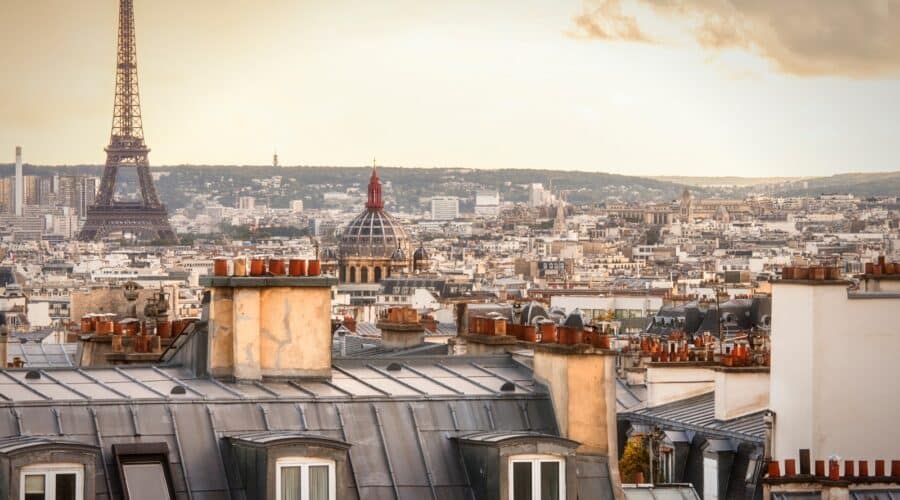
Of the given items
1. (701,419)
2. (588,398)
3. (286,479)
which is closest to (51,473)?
(286,479)

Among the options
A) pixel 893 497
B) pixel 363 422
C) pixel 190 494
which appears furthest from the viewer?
pixel 893 497

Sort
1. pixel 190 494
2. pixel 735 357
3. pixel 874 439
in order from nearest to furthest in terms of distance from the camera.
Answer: pixel 190 494 < pixel 874 439 < pixel 735 357

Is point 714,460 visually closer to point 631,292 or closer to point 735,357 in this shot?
point 735,357

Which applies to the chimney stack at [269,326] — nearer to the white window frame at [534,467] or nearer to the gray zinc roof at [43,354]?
the white window frame at [534,467]

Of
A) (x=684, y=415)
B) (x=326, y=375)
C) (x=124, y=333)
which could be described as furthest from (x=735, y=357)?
(x=326, y=375)

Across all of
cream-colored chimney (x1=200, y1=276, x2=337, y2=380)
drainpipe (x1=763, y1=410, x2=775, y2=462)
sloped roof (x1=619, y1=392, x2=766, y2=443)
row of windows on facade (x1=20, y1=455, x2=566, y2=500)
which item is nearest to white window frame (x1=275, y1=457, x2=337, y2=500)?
row of windows on facade (x1=20, y1=455, x2=566, y2=500)

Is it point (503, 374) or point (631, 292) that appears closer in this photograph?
point (503, 374)

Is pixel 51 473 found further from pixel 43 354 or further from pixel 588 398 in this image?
pixel 43 354
